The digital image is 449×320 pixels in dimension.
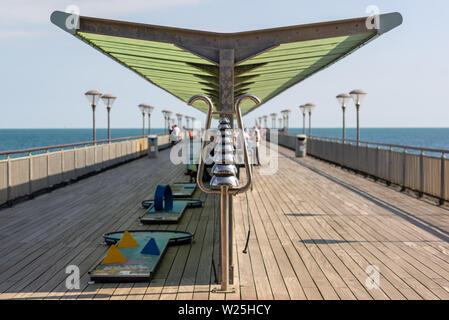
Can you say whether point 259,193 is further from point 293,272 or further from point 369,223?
point 293,272

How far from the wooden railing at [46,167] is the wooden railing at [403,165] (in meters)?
9.27

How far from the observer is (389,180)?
13.1 m

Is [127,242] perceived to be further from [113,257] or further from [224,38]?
[224,38]

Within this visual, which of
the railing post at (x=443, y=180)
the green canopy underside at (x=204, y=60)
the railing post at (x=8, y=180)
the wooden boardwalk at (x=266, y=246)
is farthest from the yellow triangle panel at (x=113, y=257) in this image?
the railing post at (x=443, y=180)

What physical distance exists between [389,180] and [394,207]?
3571mm

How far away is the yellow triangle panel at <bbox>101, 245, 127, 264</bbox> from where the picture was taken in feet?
18.1

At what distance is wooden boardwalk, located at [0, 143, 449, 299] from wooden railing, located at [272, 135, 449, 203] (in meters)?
0.47

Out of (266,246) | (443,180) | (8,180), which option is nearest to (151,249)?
(266,246)

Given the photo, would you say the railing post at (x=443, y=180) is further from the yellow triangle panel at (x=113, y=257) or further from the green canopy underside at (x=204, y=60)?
the yellow triangle panel at (x=113, y=257)

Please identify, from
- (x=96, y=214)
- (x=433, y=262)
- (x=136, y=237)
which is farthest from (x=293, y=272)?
(x=96, y=214)

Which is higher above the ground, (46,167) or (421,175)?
(46,167)

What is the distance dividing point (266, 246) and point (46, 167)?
7.88 meters

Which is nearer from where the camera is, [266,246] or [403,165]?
[266,246]

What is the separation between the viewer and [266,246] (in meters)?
6.64
